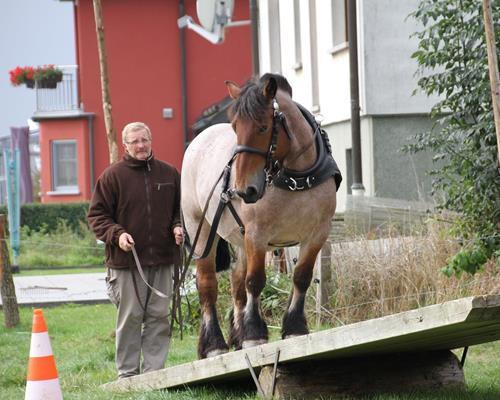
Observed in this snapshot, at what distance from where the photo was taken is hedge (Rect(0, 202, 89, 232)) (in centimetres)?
3041

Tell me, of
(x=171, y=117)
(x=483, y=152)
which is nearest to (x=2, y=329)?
(x=483, y=152)

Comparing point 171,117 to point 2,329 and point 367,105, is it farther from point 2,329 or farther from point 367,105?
point 2,329

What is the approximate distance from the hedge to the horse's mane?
77.6 feet

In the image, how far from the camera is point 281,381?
6.89 meters

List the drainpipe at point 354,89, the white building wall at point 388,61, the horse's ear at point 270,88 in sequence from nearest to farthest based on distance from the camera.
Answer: the horse's ear at point 270,88 → the drainpipe at point 354,89 → the white building wall at point 388,61

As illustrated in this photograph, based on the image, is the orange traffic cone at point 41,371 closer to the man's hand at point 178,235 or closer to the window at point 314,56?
the man's hand at point 178,235

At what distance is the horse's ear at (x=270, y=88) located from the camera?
702 centimetres

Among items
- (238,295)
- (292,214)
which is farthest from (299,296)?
(238,295)

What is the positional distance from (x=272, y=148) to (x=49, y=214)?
958 inches

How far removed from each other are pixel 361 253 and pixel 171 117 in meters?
25.0

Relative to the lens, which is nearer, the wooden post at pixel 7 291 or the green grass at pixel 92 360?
the green grass at pixel 92 360

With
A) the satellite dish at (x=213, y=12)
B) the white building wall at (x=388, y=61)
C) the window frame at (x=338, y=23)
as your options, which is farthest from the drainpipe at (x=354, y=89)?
the window frame at (x=338, y=23)

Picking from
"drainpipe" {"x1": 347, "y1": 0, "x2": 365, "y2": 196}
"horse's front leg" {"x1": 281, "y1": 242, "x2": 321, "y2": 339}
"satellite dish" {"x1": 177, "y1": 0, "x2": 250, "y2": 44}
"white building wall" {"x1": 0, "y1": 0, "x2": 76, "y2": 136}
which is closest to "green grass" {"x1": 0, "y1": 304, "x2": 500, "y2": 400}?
"horse's front leg" {"x1": 281, "y1": 242, "x2": 321, "y2": 339}

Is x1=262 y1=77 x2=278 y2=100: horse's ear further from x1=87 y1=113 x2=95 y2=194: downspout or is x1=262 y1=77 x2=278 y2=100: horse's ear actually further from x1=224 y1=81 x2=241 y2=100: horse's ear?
x1=87 y1=113 x2=95 y2=194: downspout
